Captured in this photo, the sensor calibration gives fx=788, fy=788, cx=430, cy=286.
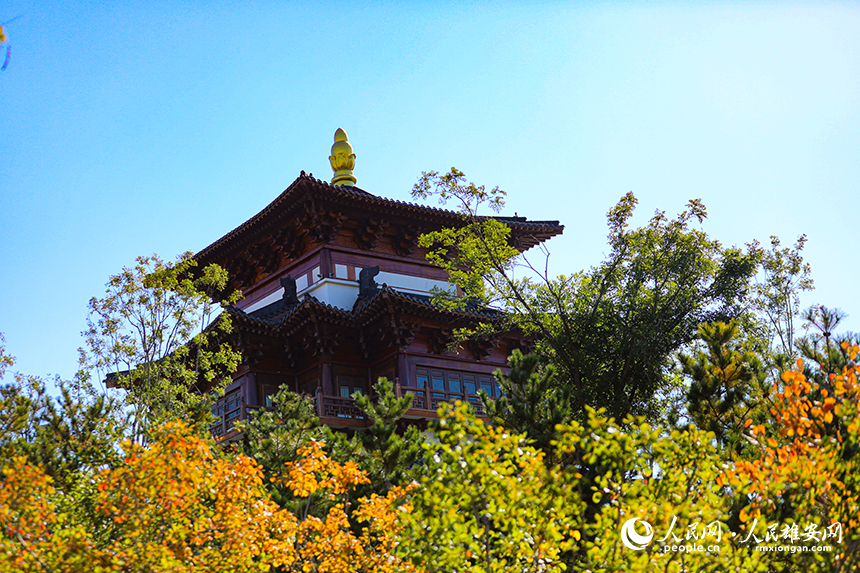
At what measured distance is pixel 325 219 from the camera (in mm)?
23594

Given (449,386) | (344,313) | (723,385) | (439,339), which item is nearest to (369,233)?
(344,313)

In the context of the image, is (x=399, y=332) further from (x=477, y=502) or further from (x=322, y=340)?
(x=477, y=502)

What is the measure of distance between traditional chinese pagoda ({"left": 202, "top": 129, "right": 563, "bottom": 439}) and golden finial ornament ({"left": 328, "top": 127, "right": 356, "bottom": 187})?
12.9 ft

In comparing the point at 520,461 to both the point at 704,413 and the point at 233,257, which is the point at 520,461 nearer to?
the point at 704,413

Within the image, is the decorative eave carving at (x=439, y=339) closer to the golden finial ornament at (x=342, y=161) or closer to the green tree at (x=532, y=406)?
the golden finial ornament at (x=342, y=161)

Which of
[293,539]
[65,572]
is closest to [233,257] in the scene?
[293,539]

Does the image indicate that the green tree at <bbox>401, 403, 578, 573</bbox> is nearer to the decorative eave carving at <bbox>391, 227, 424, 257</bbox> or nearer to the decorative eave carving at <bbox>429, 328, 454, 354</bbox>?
the decorative eave carving at <bbox>429, 328, 454, 354</bbox>

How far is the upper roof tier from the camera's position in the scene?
76.2 ft

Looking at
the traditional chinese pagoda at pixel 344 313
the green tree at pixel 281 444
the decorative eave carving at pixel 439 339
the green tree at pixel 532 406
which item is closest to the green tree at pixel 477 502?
the green tree at pixel 532 406

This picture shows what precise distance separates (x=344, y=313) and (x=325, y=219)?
3.42m

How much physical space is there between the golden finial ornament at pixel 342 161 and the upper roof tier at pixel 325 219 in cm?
177

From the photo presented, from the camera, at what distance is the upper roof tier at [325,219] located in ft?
76.2

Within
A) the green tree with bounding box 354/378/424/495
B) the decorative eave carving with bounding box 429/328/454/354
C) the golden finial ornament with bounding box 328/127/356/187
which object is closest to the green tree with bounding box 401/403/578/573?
the green tree with bounding box 354/378/424/495

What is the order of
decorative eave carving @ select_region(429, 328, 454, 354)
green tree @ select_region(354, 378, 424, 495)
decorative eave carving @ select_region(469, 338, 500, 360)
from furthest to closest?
decorative eave carving @ select_region(469, 338, 500, 360), decorative eave carving @ select_region(429, 328, 454, 354), green tree @ select_region(354, 378, 424, 495)
